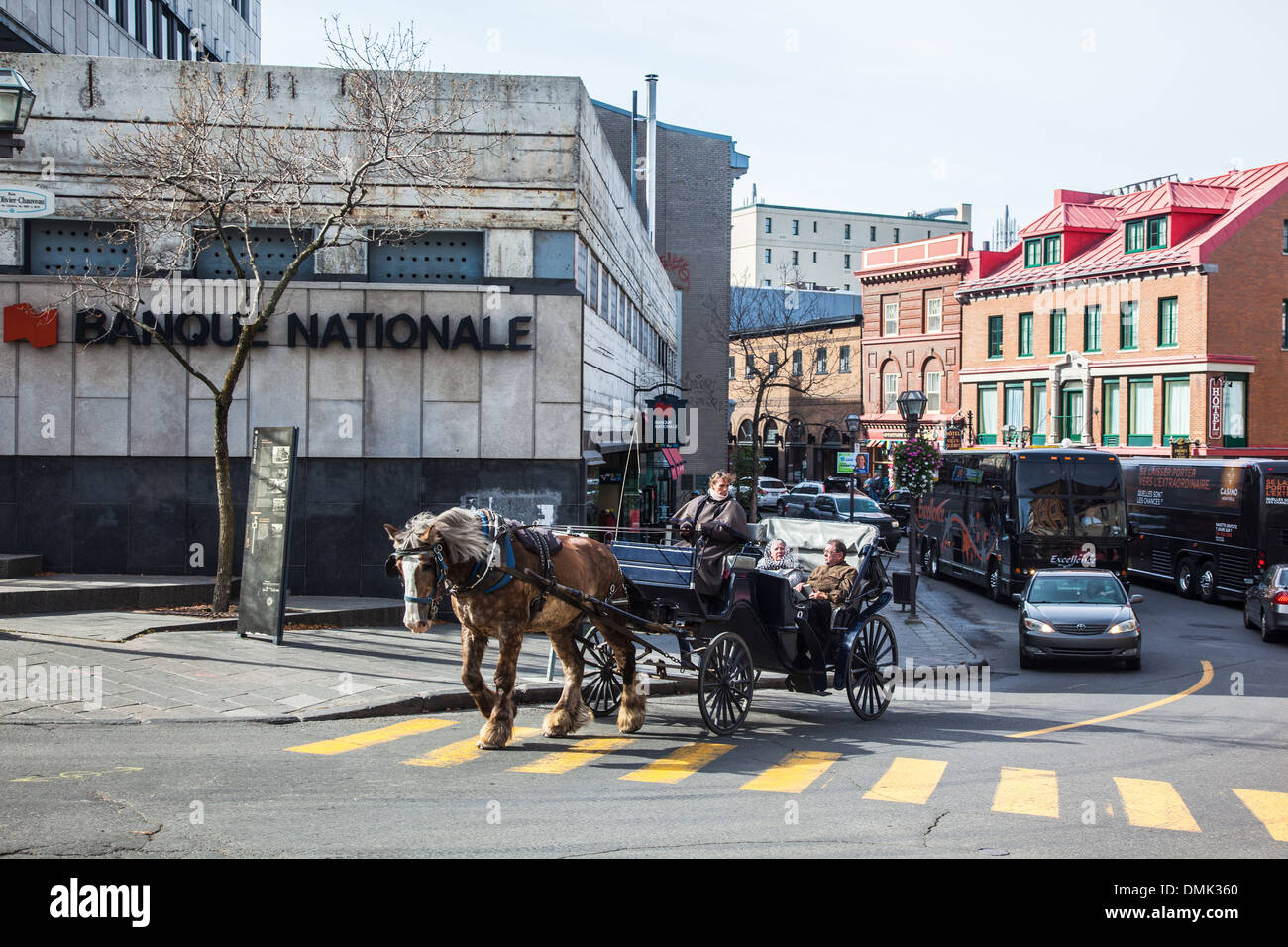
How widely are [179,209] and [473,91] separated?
17.0 feet

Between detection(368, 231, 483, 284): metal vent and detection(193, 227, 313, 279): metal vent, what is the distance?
1133 mm

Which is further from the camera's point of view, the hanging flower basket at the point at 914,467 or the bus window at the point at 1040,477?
the bus window at the point at 1040,477

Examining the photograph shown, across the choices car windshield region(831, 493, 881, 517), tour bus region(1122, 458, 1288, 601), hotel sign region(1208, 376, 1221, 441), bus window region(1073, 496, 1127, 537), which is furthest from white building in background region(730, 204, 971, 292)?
bus window region(1073, 496, 1127, 537)

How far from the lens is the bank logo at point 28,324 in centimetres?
1850

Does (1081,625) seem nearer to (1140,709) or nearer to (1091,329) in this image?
(1140,709)

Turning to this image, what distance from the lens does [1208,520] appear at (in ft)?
98.4

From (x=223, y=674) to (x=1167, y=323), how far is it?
45406 millimetres

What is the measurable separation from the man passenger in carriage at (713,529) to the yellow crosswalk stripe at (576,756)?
5.59 ft

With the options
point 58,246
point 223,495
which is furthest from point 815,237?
point 223,495

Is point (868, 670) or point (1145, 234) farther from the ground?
point (1145, 234)

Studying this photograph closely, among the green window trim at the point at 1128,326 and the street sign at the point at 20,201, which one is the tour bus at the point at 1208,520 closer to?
the green window trim at the point at 1128,326

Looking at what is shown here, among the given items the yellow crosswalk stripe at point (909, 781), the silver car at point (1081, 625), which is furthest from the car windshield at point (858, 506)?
the yellow crosswalk stripe at point (909, 781)

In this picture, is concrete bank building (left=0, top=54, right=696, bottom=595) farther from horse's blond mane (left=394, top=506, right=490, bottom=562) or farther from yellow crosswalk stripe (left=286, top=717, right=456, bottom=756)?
horse's blond mane (left=394, top=506, right=490, bottom=562)

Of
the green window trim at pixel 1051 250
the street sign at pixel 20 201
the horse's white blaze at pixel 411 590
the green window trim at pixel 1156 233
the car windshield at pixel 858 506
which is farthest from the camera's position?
the green window trim at pixel 1051 250
